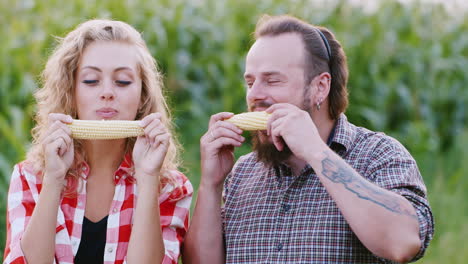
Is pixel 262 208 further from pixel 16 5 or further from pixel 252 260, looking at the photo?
pixel 16 5

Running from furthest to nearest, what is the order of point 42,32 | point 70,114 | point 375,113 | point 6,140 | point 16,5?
point 375,113
point 16,5
point 42,32
point 6,140
point 70,114

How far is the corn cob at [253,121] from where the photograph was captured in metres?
2.89

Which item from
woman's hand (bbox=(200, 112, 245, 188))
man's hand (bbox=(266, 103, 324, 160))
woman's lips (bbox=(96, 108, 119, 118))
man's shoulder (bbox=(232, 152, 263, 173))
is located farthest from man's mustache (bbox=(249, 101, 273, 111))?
woman's lips (bbox=(96, 108, 119, 118))

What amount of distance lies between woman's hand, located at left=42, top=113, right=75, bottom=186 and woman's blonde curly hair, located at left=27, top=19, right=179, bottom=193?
21cm

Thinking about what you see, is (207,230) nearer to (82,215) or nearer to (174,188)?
(174,188)

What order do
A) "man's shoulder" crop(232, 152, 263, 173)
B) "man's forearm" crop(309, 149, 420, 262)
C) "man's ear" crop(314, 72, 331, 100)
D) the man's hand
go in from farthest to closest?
"man's shoulder" crop(232, 152, 263, 173)
"man's ear" crop(314, 72, 331, 100)
the man's hand
"man's forearm" crop(309, 149, 420, 262)

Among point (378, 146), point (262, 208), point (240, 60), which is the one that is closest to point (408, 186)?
point (378, 146)

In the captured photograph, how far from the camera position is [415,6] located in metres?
Answer: 7.75

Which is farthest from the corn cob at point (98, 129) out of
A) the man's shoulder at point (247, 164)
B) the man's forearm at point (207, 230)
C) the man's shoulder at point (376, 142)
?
the man's shoulder at point (376, 142)

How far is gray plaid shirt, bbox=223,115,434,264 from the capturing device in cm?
284

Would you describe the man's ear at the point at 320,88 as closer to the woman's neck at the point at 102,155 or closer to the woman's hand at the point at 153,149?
the woman's hand at the point at 153,149

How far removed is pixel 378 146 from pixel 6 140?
10.6ft

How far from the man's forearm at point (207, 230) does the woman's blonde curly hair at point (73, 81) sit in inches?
7.3

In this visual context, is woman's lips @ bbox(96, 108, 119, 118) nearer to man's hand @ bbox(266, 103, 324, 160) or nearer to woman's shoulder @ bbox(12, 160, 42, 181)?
woman's shoulder @ bbox(12, 160, 42, 181)
